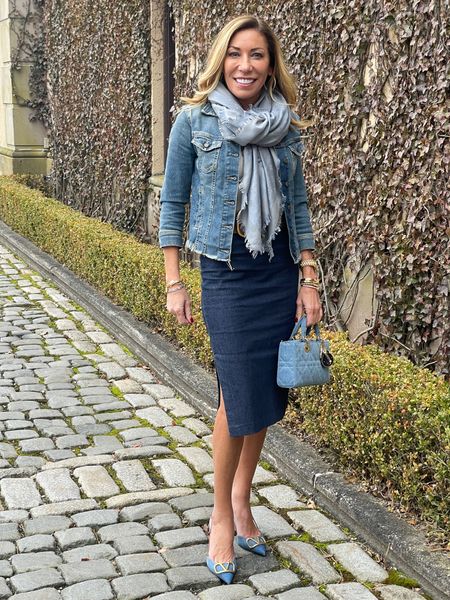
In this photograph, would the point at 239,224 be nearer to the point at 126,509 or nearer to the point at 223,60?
the point at 223,60

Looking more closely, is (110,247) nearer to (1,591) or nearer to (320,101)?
(320,101)

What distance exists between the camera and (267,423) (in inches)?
136

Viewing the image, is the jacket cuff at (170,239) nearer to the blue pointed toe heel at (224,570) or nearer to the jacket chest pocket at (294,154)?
the jacket chest pocket at (294,154)

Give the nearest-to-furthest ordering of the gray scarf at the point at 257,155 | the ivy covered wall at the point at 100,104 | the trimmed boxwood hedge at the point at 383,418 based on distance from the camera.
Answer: the gray scarf at the point at 257,155
the trimmed boxwood hedge at the point at 383,418
the ivy covered wall at the point at 100,104

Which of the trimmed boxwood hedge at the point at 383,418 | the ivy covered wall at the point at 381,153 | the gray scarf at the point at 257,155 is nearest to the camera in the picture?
the gray scarf at the point at 257,155

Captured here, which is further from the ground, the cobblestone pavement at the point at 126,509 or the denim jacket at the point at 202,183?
the denim jacket at the point at 202,183

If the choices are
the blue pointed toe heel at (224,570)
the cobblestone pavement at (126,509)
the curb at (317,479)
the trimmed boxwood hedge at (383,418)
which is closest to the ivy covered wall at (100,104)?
the curb at (317,479)

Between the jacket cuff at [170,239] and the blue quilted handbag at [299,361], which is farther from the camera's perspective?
the jacket cuff at [170,239]

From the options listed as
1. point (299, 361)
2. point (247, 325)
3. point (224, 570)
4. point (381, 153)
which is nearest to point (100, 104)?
point (381, 153)

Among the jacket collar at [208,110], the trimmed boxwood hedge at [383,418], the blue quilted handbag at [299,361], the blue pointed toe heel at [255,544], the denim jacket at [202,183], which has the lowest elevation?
the blue pointed toe heel at [255,544]

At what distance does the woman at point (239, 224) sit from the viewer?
10.9 ft

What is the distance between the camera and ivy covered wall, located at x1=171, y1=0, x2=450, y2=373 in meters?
4.79

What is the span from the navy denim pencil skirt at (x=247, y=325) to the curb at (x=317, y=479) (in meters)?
0.72

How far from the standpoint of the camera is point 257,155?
11.1 ft
